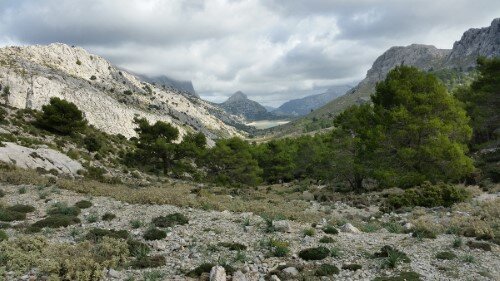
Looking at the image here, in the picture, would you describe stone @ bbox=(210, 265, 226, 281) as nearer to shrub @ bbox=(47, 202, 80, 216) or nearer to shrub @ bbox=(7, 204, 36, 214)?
shrub @ bbox=(47, 202, 80, 216)

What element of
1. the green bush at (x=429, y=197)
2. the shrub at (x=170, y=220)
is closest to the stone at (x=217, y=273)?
the shrub at (x=170, y=220)

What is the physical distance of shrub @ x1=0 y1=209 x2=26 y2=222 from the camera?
19062mm

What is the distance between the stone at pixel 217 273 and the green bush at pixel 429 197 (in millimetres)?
19340

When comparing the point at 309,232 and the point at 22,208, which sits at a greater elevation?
the point at 22,208

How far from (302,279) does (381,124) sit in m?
27.3

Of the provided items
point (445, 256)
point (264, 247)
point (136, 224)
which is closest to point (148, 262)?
point (264, 247)

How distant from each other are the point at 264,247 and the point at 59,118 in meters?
51.8

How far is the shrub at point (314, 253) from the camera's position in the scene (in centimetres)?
1437

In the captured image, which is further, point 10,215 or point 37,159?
point 37,159

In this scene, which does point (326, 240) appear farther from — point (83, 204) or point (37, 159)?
point (37, 159)

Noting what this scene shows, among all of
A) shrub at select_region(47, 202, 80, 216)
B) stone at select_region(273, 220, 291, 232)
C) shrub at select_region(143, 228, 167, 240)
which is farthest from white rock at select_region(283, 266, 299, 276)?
shrub at select_region(47, 202, 80, 216)

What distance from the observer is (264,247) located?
51.6 ft

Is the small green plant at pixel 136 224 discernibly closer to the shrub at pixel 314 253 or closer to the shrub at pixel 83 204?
the shrub at pixel 83 204

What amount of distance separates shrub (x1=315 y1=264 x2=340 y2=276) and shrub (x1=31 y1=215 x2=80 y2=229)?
1312 centimetres
